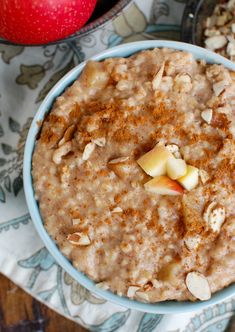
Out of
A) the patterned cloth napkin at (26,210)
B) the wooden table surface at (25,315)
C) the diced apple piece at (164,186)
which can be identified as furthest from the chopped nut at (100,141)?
the wooden table surface at (25,315)

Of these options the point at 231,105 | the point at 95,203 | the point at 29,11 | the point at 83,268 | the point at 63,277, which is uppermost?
the point at 29,11

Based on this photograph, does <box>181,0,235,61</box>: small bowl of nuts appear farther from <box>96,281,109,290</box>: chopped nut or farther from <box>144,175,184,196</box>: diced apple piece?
<box>96,281,109,290</box>: chopped nut

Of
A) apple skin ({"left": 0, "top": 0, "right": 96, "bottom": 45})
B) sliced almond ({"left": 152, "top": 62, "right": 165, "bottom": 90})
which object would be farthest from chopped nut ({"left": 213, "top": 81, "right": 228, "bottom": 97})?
apple skin ({"left": 0, "top": 0, "right": 96, "bottom": 45})

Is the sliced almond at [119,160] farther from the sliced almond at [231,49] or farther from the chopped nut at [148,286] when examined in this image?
the sliced almond at [231,49]

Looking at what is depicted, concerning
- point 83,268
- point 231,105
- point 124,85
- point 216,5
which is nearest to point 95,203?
point 83,268

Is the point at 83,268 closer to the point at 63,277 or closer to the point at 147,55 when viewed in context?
the point at 63,277

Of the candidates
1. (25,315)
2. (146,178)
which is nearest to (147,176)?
(146,178)

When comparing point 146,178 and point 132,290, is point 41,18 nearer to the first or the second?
point 146,178

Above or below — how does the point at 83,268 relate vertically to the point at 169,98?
below
